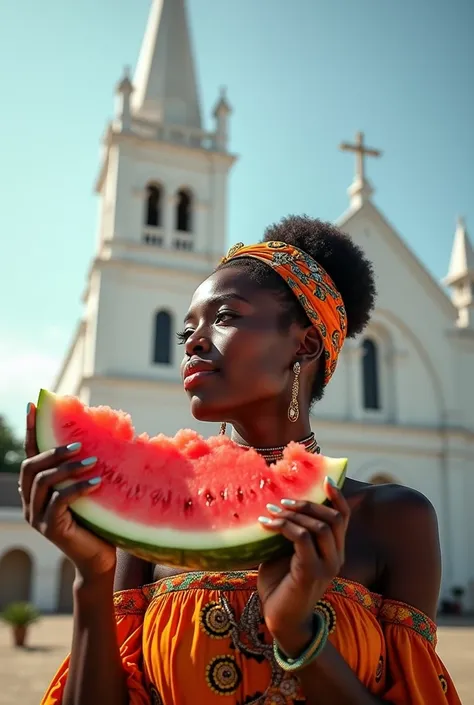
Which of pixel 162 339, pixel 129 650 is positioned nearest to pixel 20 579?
pixel 162 339

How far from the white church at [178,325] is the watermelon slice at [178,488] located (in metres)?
18.9

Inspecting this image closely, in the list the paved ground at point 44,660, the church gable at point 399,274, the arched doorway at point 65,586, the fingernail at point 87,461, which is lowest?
the arched doorway at point 65,586

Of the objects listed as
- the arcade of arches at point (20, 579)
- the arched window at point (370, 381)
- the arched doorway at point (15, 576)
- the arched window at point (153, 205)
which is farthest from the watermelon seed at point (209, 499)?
the arched window at point (370, 381)

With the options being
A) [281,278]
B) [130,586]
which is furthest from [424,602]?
[281,278]

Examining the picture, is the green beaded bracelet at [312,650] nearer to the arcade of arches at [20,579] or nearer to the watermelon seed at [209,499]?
the watermelon seed at [209,499]

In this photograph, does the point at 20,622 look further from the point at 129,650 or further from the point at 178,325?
the point at 129,650

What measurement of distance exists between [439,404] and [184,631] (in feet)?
80.2

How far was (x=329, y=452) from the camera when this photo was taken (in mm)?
22266

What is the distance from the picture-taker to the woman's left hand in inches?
50.3

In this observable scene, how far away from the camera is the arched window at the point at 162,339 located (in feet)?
71.5

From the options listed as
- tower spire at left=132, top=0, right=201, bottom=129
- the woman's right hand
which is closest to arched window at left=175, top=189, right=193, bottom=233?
tower spire at left=132, top=0, right=201, bottom=129

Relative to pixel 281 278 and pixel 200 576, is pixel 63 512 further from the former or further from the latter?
pixel 281 278

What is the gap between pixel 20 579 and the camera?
72.5 feet

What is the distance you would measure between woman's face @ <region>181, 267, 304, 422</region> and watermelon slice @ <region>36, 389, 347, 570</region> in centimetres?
14
